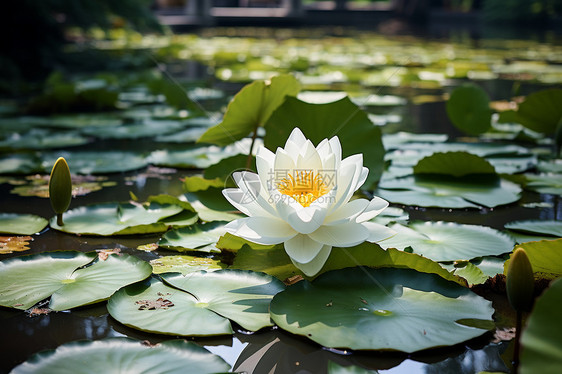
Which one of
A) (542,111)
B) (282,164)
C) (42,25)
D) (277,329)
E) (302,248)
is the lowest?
(277,329)

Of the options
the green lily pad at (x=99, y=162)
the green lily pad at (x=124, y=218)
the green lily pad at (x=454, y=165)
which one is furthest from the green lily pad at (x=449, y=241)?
the green lily pad at (x=99, y=162)

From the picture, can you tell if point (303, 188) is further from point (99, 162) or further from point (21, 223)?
point (99, 162)

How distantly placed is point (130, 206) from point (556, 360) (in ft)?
3.51

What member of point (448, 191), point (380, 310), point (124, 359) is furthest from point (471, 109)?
point (124, 359)

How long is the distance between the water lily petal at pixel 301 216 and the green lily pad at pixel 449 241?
269 millimetres

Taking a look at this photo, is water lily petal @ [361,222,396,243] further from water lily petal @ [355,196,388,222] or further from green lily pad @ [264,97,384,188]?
green lily pad @ [264,97,384,188]

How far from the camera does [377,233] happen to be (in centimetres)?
99

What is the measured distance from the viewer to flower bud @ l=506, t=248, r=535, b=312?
0.73 metres

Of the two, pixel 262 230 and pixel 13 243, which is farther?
pixel 13 243

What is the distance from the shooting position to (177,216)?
4.45 feet

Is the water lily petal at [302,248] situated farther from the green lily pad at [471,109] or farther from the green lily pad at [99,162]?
the green lily pad at [471,109]

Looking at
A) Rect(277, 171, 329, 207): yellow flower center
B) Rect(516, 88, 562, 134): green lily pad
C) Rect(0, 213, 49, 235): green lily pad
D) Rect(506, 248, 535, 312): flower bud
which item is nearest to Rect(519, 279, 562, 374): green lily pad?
Rect(506, 248, 535, 312): flower bud

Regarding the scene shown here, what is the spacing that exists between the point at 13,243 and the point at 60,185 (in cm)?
→ 16

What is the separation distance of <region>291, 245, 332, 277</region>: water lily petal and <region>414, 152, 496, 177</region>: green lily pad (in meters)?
0.80
